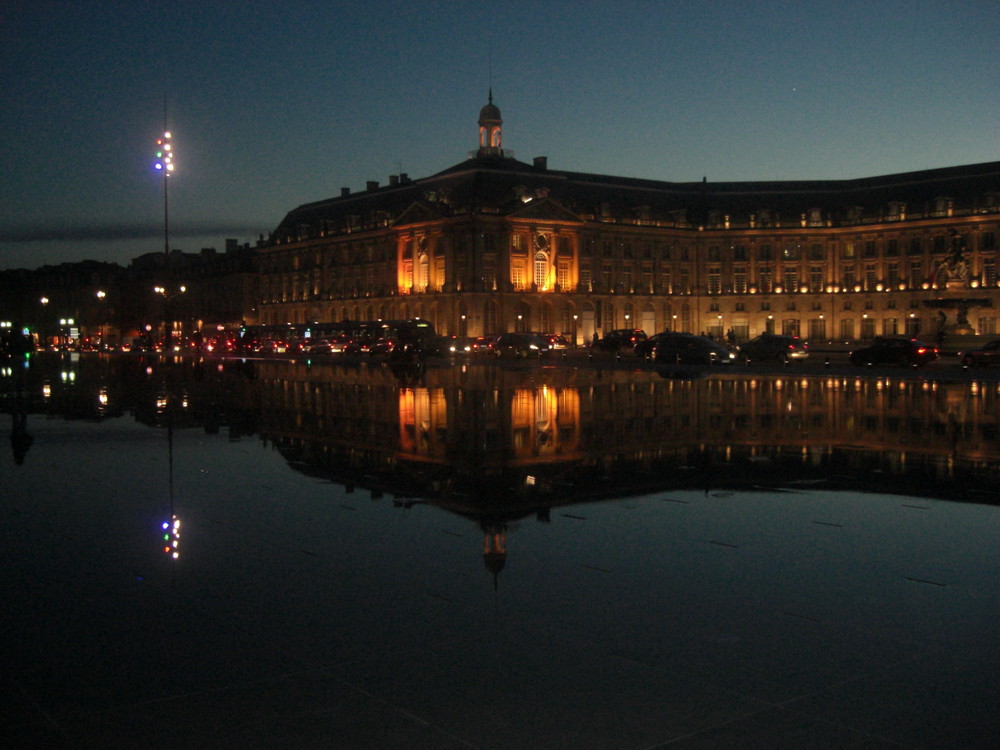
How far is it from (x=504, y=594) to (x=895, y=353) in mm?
42372

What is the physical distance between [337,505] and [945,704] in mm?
6408

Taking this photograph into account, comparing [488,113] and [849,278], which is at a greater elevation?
[488,113]

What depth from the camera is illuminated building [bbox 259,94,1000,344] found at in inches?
3814

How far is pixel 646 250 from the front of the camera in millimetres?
107812

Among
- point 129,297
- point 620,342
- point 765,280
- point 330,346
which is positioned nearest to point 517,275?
point 330,346

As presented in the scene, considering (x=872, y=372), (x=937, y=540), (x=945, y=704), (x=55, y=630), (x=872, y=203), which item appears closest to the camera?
(x=945, y=704)

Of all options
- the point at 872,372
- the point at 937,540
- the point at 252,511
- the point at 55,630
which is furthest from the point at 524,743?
the point at 872,372

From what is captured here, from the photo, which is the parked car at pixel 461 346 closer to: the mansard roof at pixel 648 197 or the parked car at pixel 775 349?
the parked car at pixel 775 349

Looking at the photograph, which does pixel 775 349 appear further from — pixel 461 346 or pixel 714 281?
pixel 714 281

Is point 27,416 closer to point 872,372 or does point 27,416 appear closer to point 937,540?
point 937,540

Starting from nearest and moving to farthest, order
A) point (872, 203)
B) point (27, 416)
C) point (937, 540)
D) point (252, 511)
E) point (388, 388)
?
point (937, 540), point (252, 511), point (27, 416), point (388, 388), point (872, 203)

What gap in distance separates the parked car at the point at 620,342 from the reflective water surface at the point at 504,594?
45662 mm

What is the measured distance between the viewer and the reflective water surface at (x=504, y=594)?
15.5 ft

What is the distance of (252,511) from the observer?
9.85m
